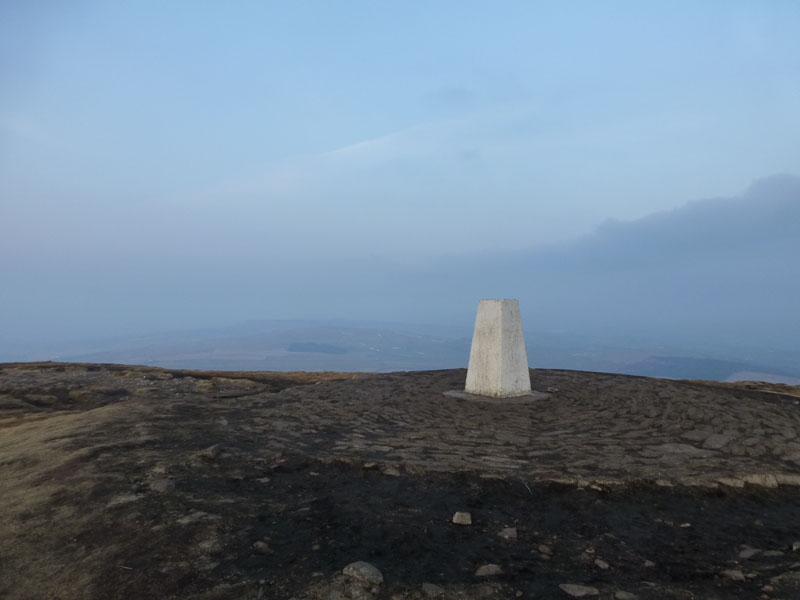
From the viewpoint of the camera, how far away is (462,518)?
17.5 feet

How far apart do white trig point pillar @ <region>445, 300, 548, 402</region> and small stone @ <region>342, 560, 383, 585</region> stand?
8.12 metres

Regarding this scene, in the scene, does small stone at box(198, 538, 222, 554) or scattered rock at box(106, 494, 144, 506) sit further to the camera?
scattered rock at box(106, 494, 144, 506)

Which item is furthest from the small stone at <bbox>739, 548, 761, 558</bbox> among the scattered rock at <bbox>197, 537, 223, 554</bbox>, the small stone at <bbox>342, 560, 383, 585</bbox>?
the scattered rock at <bbox>197, 537, 223, 554</bbox>

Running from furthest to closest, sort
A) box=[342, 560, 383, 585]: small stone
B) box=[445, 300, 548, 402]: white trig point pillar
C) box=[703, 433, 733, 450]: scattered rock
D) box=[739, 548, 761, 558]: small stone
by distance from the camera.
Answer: box=[445, 300, 548, 402]: white trig point pillar
box=[703, 433, 733, 450]: scattered rock
box=[739, 548, 761, 558]: small stone
box=[342, 560, 383, 585]: small stone

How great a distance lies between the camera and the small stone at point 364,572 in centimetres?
394

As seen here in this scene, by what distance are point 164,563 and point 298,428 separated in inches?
193

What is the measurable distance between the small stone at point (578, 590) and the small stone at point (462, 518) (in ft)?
4.51

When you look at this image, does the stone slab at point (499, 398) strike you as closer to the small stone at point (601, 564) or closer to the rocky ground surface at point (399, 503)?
the rocky ground surface at point (399, 503)

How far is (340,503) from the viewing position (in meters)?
5.76

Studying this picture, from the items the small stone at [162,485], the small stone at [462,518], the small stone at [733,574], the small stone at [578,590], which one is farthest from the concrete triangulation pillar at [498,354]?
the small stone at [578,590]

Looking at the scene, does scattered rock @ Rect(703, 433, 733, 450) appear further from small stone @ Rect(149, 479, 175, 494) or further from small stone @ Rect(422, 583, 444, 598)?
small stone @ Rect(149, 479, 175, 494)

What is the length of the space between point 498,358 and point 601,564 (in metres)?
7.66

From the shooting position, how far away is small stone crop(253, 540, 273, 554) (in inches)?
176

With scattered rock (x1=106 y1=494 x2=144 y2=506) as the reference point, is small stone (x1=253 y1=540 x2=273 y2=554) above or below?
below
